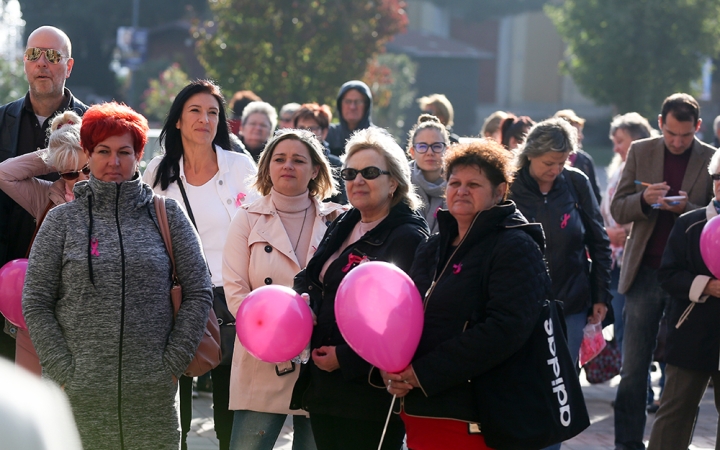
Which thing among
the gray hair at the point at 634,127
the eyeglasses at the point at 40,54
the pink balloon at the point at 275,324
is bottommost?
the pink balloon at the point at 275,324

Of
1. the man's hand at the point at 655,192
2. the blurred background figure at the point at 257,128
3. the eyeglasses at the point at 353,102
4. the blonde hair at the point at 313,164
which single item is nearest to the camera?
the blonde hair at the point at 313,164

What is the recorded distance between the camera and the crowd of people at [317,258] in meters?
3.96

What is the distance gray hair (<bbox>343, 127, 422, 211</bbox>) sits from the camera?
4.71 meters

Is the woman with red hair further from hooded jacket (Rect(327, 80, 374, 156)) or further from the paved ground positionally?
hooded jacket (Rect(327, 80, 374, 156))

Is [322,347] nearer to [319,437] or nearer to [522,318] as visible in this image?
[319,437]

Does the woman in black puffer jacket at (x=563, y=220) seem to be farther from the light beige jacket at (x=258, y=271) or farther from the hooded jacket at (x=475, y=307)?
the hooded jacket at (x=475, y=307)

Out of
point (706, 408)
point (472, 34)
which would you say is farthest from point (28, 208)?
point (472, 34)

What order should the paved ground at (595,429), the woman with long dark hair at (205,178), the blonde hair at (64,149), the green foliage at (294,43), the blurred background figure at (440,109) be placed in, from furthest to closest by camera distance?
the green foliage at (294,43) < the blurred background figure at (440,109) < the paved ground at (595,429) < the woman with long dark hair at (205,178) < the blonde hair at (64,149)

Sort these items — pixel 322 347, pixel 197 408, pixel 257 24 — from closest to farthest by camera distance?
pixel 322 347 → pixel 197 408 → pixel 257 24

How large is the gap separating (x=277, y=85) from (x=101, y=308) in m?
19.2

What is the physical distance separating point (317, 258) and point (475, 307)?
0.93 m

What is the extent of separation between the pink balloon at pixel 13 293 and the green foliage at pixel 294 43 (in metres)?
17.4

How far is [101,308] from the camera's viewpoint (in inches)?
156

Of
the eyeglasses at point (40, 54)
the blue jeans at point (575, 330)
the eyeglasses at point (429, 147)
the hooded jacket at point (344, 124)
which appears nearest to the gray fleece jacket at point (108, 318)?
the eyeglasses at point (40, 54)
